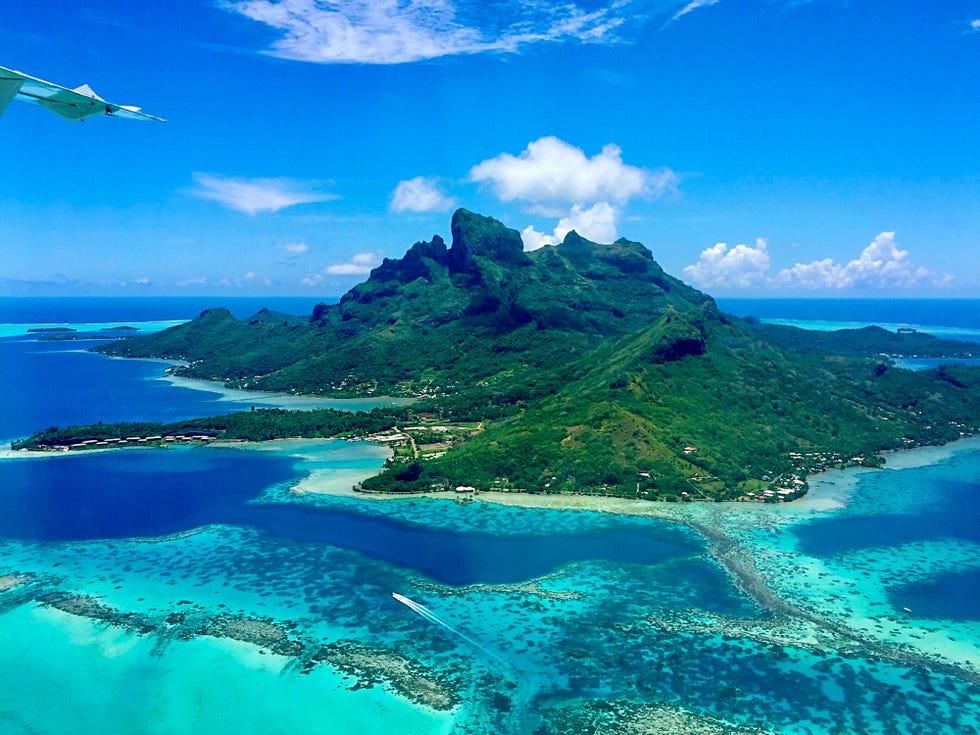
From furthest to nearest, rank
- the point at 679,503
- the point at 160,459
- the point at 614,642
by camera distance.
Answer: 1. the point at 160,459
2. the point at 679,503
3. the point at 614,642

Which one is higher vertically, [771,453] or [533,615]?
[771,453]

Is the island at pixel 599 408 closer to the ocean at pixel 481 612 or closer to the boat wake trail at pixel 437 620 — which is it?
the ocean at pixel 481 612

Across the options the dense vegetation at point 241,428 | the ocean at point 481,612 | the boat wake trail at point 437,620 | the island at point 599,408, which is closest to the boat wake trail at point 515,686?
the boat wake trail at point 437,620

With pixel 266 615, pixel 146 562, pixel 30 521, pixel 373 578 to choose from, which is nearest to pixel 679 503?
pixel 373 578

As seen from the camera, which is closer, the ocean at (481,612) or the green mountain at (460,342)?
the ocean at (481,612)

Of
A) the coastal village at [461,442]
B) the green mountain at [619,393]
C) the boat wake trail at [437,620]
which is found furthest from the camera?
the green mountain at [619,393]

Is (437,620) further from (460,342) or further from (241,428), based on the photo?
(460,342)

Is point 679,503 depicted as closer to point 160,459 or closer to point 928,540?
point 928,540
